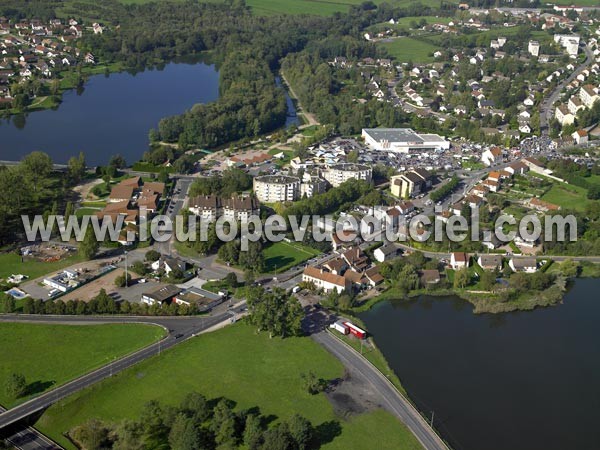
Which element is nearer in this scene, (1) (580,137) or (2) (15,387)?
(2) (15,387)

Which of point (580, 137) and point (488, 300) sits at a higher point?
point (580, 137)

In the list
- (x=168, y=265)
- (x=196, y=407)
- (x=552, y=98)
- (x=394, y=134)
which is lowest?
(x=196, y=407)

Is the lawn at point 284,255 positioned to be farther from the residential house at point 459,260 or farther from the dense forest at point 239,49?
the dense forest at point 239,49

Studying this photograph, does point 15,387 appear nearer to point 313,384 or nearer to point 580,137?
point 313,384

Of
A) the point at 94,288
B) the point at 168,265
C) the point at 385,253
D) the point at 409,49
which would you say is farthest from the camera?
the point at 409,49

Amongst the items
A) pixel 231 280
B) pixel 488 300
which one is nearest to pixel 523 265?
pixel 488 300

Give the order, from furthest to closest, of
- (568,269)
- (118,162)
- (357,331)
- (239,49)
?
(239,49), (118,162), (568,269), (357,331)

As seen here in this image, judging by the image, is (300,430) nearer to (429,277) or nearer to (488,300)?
(429,277)

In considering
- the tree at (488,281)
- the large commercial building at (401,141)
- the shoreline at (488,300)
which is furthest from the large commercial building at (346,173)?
the tree at (488,281)
